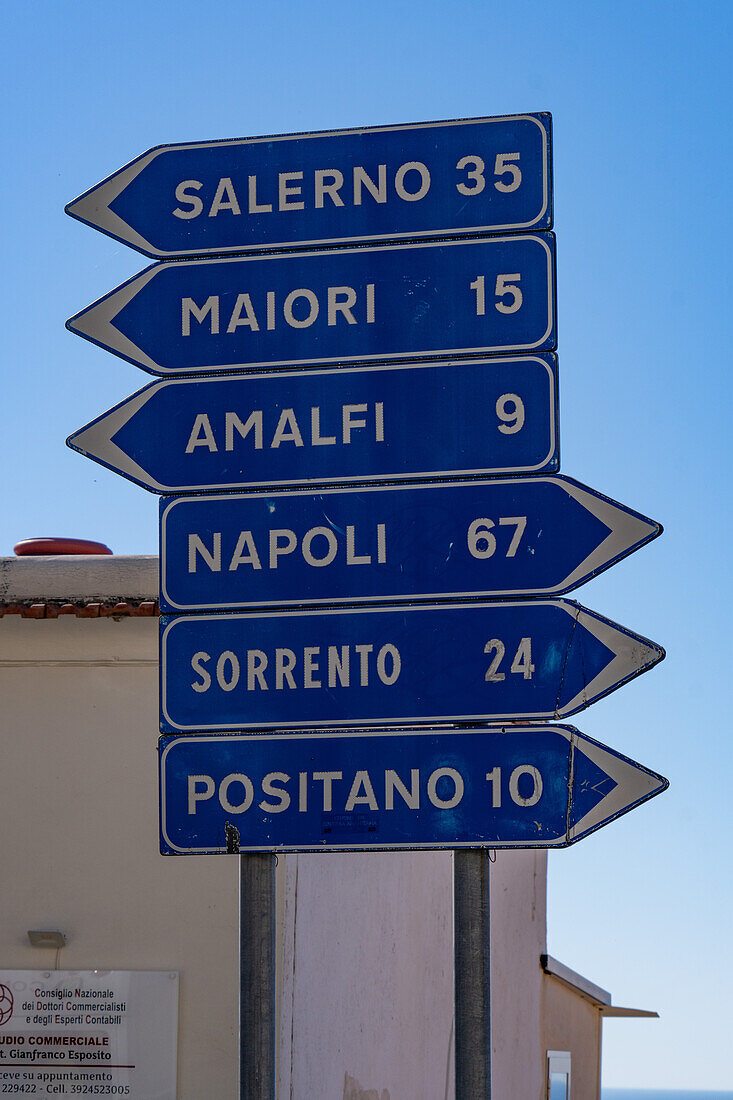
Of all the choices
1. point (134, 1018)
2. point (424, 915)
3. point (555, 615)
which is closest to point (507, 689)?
point (555, 615)

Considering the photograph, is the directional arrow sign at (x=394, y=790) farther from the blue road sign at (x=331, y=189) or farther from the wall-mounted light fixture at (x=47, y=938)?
the wall-mounted light fixture at (x=47, y=938)

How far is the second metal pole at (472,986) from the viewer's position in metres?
3.46

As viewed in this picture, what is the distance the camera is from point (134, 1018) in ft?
25.1

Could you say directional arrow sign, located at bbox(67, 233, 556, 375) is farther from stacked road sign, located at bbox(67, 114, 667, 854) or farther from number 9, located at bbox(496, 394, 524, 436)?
number 9, located at bbox(496, 394, 524, 436)

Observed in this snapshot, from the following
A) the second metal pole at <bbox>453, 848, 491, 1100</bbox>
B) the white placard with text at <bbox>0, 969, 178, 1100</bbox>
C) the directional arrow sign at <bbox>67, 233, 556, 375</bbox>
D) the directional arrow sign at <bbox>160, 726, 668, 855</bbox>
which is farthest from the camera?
the white placard with text at <bbox>0, 969, 178, 1100</bbox>

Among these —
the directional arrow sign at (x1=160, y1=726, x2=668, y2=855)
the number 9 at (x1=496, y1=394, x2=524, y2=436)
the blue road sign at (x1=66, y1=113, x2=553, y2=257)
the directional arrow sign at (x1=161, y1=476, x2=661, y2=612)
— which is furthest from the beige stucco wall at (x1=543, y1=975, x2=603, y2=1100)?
the blue road sign at (x1=66, y1=113, x2=553, y2=257)

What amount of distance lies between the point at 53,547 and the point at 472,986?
19.8ft

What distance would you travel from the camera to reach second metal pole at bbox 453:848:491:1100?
11.3 ft

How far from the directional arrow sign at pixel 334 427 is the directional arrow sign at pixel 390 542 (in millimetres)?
73

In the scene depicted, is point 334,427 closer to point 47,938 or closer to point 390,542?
point 390,542

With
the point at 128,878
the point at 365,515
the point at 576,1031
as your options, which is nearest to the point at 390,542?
the point at 365,515

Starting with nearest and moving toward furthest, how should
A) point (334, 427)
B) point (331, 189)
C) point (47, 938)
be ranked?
point (334, 427), point (331, 189), point (47, 938)

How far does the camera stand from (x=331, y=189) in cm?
416

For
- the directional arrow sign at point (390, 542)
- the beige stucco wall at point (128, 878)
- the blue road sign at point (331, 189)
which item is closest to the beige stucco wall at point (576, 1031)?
the beige stucco wall at point (128, 878)
